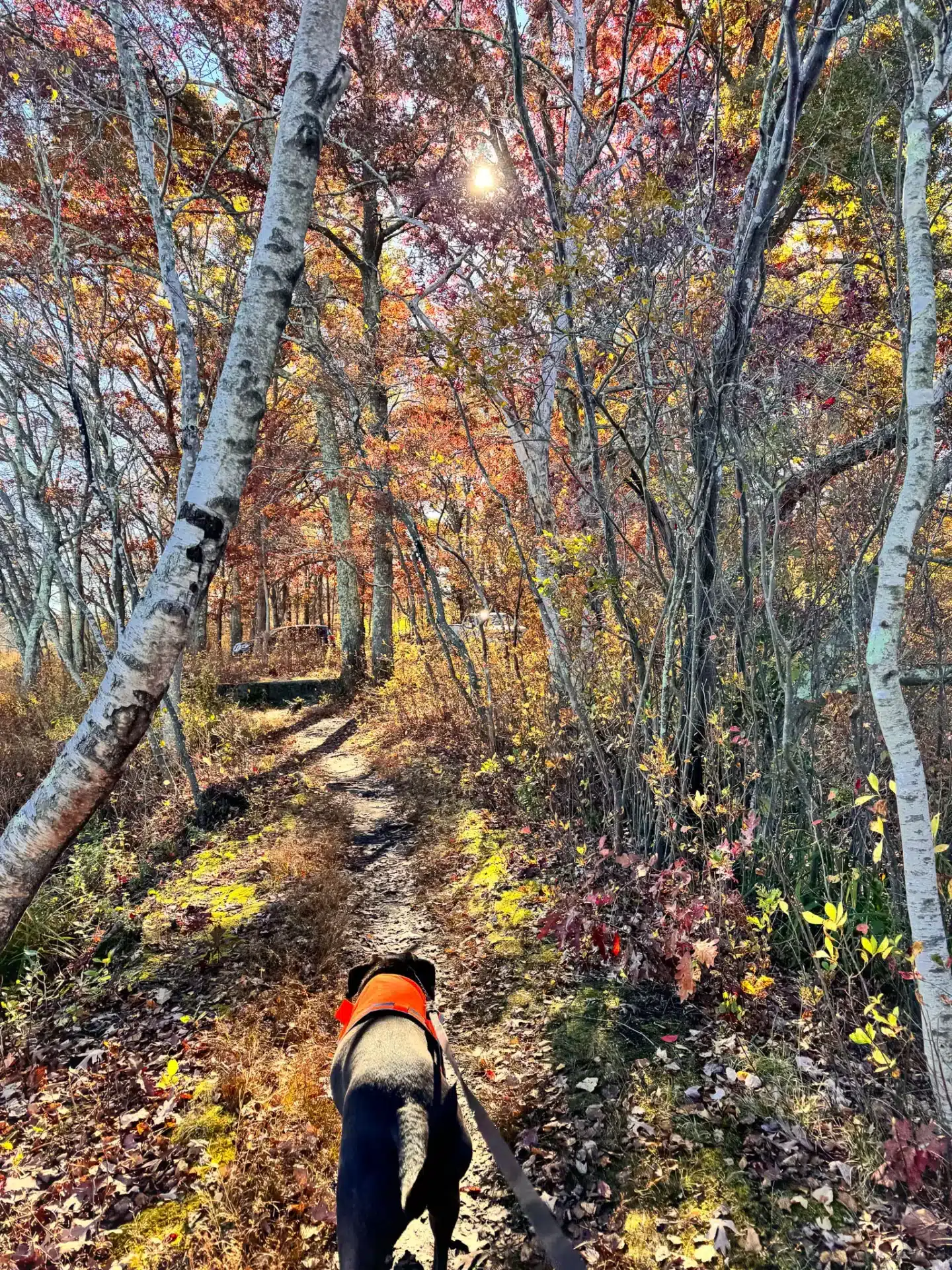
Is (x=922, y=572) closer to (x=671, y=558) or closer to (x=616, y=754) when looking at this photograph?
(x=671, y=558)

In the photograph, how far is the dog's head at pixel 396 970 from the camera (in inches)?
107

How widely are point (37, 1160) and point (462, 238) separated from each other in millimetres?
8935

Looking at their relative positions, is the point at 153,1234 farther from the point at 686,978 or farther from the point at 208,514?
the point at 208,514

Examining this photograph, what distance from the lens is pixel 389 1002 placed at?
2.35 meters

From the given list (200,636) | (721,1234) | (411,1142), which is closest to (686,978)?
(721,1234)

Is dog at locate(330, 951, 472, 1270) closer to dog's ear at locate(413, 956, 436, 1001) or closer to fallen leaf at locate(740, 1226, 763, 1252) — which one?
dog's ear at locate(413, 956, 436, 1001)

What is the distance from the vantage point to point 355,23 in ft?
33.3

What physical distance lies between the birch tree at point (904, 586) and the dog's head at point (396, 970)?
1.98m

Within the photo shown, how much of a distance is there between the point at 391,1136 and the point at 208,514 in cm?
248

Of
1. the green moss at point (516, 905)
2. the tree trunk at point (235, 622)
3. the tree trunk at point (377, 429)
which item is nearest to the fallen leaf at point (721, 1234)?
the green moss at point (516, 905)

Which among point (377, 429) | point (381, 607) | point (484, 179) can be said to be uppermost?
point (484, 179)

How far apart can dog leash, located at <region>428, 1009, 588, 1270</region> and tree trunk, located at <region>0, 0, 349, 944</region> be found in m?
1.84

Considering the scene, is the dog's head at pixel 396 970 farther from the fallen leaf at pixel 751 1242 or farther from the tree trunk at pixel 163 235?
the tree trunk at pixel 163 235

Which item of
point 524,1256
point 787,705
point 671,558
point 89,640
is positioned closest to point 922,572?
point 787,705
